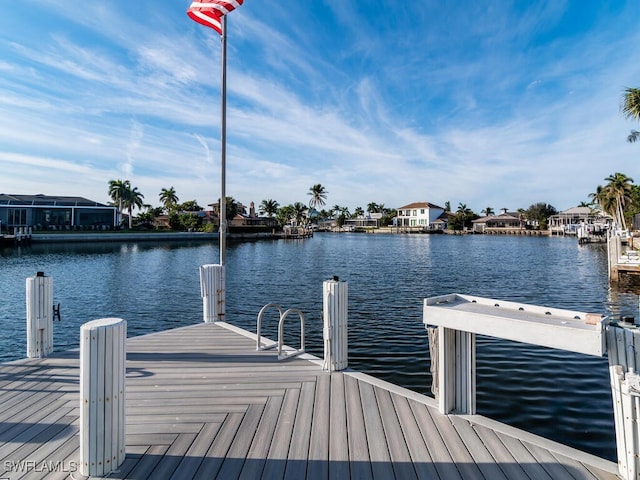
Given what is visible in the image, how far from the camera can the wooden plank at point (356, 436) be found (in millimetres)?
2742

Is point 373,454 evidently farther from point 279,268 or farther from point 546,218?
point 546,218

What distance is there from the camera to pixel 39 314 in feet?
16.6

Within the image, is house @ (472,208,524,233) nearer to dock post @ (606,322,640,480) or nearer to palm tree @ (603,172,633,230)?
palm tree @ (603,172,633,230)

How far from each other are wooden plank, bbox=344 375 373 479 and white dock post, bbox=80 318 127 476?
181 centimetres

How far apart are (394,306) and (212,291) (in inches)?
348

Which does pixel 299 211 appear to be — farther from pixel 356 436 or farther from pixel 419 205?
pixel 356 436

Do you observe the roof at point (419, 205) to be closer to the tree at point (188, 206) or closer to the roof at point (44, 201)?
the tree at point (188, 206)

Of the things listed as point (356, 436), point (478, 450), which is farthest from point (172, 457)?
point (478, 450)

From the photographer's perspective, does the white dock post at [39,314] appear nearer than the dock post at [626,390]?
No

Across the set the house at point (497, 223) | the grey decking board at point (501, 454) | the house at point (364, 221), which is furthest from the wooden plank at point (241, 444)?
the house at point (364, 221)

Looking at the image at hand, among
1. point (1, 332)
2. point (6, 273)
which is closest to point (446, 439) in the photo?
point (1, 332)

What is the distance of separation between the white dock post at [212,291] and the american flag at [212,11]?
5.09 m

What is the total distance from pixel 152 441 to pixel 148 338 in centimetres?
343

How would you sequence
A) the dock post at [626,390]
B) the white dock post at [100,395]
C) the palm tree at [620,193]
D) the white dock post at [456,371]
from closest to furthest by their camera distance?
the dock post at [626,390] < the white dock post at [100,395] < the white dock post at [456,371] < the palm tree at [620,193]
